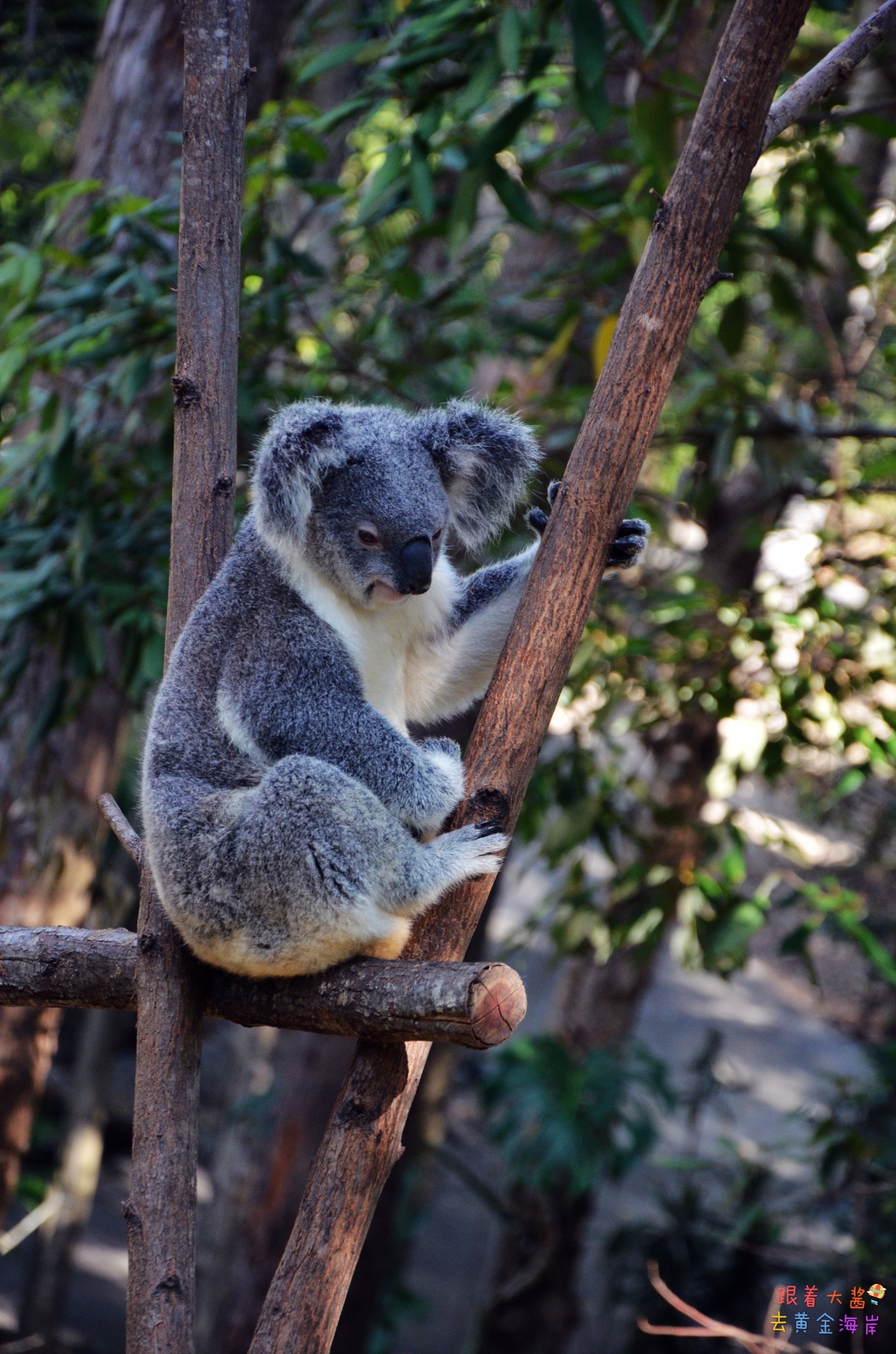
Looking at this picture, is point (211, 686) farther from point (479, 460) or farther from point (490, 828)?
point (479, 460)

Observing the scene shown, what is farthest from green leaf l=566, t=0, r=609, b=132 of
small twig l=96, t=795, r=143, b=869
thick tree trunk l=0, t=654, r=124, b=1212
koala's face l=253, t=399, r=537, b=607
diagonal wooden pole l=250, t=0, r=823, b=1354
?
thick tree trunk l=0, t=654, r=124, b=1212

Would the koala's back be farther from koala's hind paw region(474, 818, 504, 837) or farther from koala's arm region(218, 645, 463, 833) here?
koala's hind paw region(474, 818, 504, 837)

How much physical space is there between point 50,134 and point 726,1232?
25.3 feet

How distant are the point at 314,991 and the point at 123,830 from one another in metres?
0.50

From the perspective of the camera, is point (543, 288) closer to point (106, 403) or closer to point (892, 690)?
point (106, 403)

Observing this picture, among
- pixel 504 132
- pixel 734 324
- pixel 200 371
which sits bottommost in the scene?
pixel 734 324

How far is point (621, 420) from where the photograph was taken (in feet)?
5.76

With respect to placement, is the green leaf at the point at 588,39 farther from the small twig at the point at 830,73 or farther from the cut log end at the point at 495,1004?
the cut log end at the point at 495,1004

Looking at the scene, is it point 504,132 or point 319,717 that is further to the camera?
point 504,132

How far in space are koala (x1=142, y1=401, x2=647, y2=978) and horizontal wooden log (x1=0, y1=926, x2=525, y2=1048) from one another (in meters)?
0.06

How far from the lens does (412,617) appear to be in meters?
2.24

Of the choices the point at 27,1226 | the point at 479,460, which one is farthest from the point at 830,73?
the point at 27,1226

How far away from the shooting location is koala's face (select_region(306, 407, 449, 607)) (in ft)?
6.55

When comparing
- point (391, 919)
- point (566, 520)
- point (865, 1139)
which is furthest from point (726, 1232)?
A: point (566, 520)
